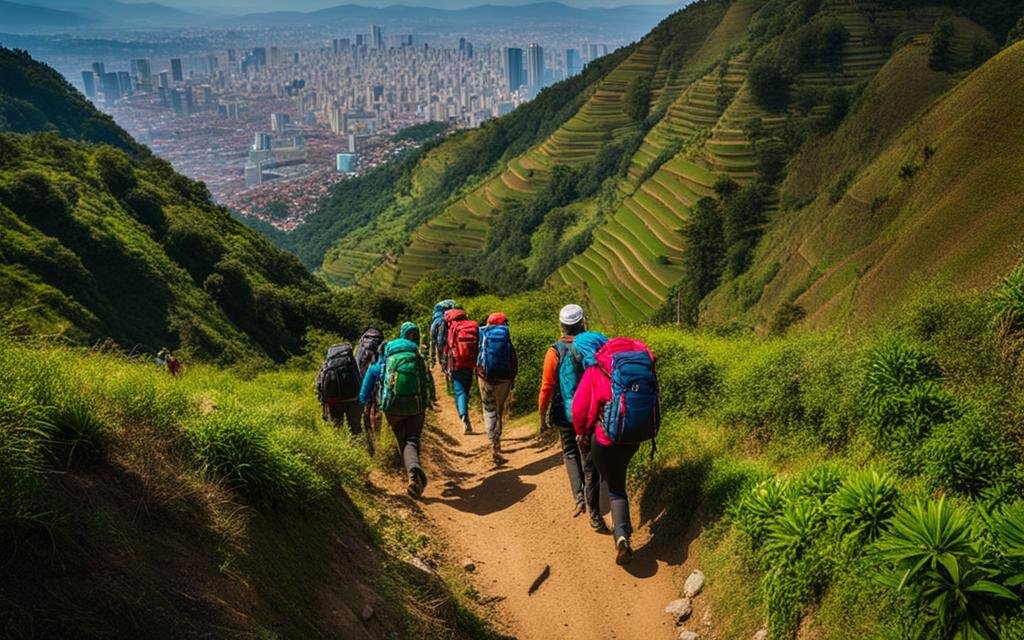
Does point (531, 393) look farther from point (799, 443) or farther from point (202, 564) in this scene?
point (202, 564)

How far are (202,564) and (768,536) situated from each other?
10.8ft

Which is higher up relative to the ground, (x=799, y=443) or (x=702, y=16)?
(x=702, y=16)

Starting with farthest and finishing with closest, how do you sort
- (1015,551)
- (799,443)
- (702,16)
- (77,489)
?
(702,16) → (799,443) → (77,489) → (1015,551)

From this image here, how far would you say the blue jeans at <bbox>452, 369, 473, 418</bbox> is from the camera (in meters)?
Result: 8.65

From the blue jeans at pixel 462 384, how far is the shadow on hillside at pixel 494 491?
3.53ft

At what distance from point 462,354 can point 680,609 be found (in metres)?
4.18

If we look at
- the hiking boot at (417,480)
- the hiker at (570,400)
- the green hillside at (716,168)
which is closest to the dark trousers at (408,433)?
the hiking boot at (417,480)

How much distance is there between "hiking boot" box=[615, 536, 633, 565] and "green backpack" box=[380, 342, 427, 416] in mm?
2322

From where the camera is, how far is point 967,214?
70.5 ft

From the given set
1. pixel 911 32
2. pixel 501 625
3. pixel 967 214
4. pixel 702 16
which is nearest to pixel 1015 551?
pixel 501 625

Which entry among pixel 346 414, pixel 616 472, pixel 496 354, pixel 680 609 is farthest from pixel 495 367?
pixel 680 609

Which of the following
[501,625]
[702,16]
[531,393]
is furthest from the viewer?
[702,16]

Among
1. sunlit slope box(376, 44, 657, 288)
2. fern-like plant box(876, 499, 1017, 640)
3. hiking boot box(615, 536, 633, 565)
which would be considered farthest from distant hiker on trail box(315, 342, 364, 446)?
sunlit slope box(376, 44, 657, 288)

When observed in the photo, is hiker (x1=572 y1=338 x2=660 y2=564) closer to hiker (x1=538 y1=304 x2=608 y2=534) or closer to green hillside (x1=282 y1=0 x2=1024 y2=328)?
hiker (x1=538 y1=304 x2=608 y2=534)
